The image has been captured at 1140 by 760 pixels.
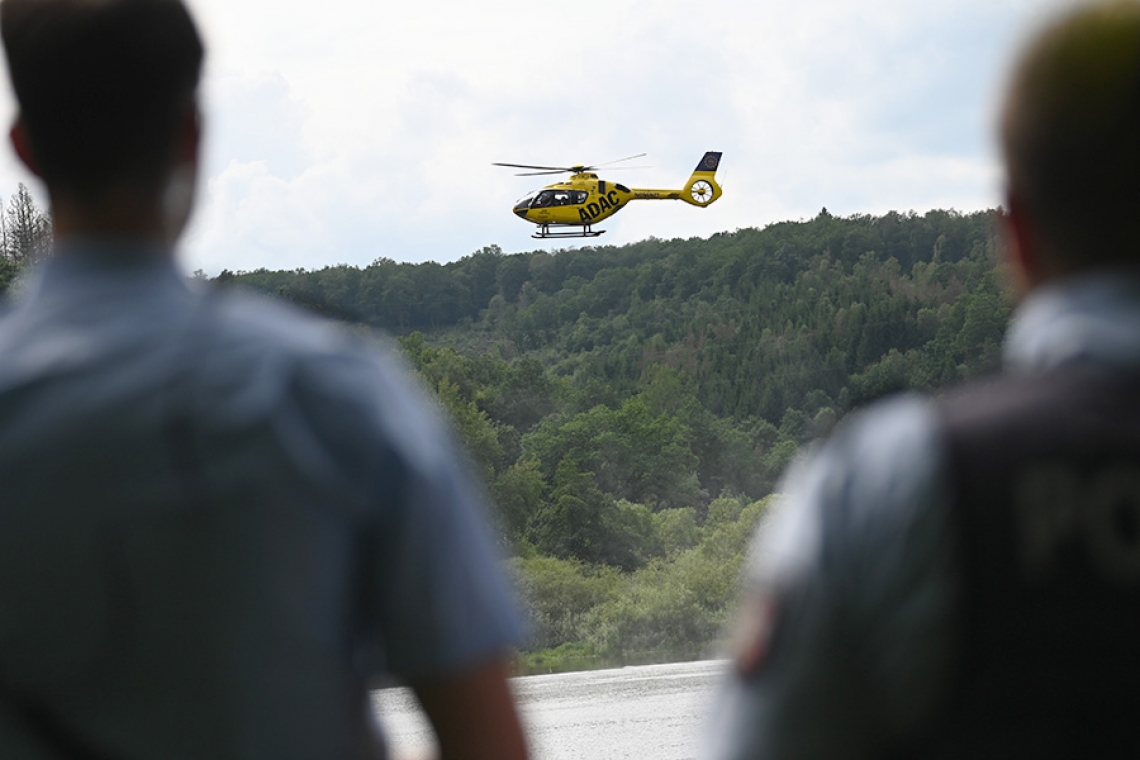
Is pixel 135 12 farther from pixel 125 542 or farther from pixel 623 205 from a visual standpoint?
pixel 623 205

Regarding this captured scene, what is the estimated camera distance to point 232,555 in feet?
4.63

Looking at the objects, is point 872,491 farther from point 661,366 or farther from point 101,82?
point 661,366

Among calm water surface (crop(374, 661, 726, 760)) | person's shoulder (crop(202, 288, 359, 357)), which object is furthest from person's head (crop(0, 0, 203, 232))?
calm water surface (crop(374, 661, 726, 760))

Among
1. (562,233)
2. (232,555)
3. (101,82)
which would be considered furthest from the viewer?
(562,233)

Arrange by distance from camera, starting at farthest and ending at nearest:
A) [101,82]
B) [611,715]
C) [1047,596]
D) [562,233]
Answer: [562,233], [611,715], [101,82], [1047,596]

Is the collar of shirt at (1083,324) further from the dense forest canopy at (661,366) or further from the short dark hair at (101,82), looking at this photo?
the dense forest canopy at (661,366)

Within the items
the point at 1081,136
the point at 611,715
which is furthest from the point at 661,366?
the point at 1081,136

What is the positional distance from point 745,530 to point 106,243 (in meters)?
55.3

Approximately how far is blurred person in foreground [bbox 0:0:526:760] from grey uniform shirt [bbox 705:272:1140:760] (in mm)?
337

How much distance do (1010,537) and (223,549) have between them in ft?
2.37

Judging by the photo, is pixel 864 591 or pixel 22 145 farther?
pixel 22 145

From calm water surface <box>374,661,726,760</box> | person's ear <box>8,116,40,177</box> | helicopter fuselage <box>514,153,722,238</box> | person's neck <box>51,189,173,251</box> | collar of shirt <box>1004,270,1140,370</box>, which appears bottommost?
calm water surface <box>374,661,726,760</box>

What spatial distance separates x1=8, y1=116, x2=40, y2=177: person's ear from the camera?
1.62 meters

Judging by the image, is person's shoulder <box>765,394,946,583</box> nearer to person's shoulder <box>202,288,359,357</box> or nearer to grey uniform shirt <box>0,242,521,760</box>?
grey uniform shirt <box>0,242,521,760</box>
